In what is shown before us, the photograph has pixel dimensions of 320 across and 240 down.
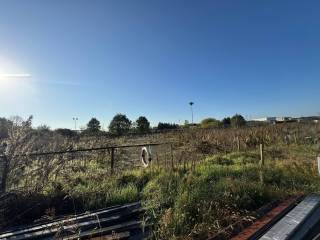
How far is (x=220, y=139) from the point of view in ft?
62.4

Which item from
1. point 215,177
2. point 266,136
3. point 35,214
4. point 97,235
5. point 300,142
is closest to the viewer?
point 97,235

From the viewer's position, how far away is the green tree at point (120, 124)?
47.7 meters

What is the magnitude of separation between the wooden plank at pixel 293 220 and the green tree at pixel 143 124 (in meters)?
43.0

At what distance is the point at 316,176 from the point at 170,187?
4.84 m

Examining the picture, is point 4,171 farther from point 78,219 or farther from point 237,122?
point 237,122

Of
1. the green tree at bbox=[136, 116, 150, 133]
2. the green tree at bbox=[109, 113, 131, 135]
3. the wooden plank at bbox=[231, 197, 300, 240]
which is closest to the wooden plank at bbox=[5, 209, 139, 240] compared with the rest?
the wooden plank at bbox=[231, 197, 300, 240]

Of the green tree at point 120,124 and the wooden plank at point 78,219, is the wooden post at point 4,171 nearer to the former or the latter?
the wooden plank at point 78,219

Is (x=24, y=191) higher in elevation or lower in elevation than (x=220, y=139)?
lower

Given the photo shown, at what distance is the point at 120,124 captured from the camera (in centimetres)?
4900

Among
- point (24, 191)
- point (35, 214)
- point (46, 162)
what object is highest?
point (46, 162)

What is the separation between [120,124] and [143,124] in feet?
12.8

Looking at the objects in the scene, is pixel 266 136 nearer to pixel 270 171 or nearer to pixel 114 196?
pixel 270 171

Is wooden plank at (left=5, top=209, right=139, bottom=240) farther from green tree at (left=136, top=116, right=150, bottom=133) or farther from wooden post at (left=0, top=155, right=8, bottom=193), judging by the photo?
green tree at (left=136, top=116, right=150, bottom=133)

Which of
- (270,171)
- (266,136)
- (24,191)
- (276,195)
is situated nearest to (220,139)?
(266,136)
